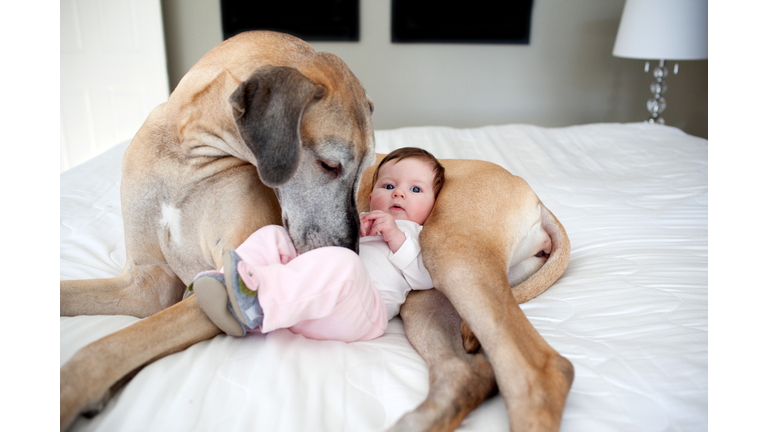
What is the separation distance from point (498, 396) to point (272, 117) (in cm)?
77

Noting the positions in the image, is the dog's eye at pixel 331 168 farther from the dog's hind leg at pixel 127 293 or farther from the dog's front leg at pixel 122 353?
the dog's hind leg at pixel 127 293

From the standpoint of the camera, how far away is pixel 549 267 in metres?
1.39

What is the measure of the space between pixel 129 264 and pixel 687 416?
139cm

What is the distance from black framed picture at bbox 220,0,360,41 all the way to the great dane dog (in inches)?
130

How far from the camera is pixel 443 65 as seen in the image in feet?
15.1

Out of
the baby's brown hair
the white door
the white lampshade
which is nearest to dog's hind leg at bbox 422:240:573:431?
the baby's brown hair

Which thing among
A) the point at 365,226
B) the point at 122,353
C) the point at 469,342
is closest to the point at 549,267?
the point at 469,342

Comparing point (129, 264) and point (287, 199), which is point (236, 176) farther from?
point (129, 264)

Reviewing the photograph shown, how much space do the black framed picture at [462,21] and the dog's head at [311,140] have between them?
343 cm

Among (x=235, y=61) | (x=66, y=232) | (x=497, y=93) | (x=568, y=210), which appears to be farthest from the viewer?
(x=497, y=93)

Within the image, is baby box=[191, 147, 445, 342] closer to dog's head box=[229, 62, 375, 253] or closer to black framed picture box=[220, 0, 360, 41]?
dog's head box=[229, 62, 375, 253]

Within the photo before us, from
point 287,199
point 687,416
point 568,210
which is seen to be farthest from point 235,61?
point 568,210

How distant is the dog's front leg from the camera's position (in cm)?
81

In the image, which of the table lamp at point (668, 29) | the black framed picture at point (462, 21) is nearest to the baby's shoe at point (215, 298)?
the table lamp at point (668, 29)
